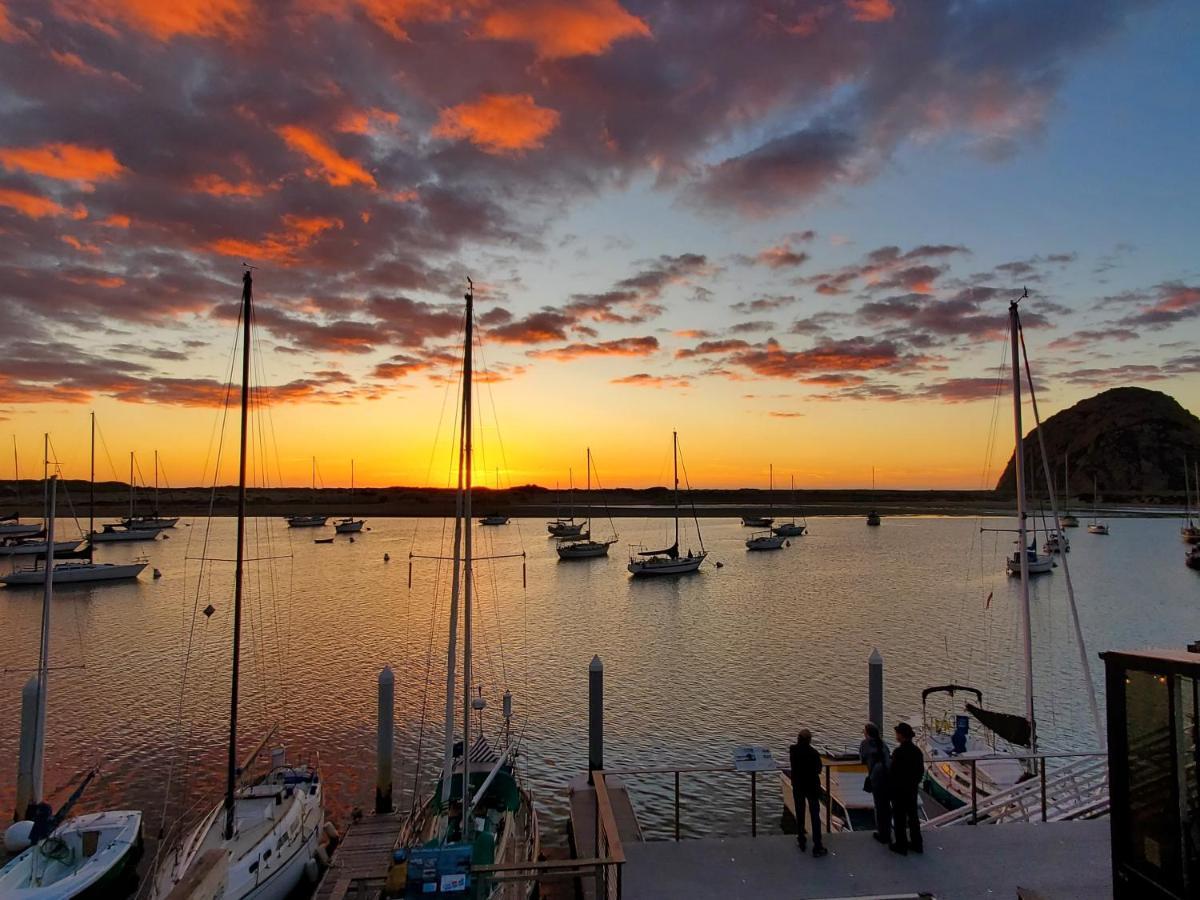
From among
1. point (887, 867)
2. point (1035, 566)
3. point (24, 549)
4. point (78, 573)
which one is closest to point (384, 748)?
point (887, 867)

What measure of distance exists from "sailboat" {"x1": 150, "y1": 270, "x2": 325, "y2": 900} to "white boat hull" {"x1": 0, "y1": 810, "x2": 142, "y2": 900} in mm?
921

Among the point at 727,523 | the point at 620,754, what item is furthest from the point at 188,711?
the point at 727,523

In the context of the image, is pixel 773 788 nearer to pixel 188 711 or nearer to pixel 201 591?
pixel 188 711

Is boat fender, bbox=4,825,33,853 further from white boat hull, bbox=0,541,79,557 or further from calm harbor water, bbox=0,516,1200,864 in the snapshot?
white boat hull, bbox=0,541,79,557

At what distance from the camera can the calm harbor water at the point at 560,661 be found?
2439cm

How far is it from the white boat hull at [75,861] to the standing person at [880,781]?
15222 millimetres

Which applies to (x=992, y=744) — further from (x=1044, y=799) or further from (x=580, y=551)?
(x=580, y=551)

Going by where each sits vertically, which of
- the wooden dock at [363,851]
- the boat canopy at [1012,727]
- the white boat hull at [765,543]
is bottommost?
the wooden dock at [363,851]

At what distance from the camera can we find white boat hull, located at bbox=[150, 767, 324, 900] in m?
15.1

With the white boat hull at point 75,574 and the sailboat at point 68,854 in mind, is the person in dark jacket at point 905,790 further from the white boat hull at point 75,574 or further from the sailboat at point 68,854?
the white boat hull at point 75,574

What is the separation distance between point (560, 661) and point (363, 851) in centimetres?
2260

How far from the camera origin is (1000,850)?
10.0m

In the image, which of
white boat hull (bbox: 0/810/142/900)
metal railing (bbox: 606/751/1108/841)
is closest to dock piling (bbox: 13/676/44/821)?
white boat hull (bbox: 0/810/142/900)

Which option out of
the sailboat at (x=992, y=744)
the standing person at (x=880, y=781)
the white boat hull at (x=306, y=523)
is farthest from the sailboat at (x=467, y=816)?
the white boat hull at (x=306, y=523)
